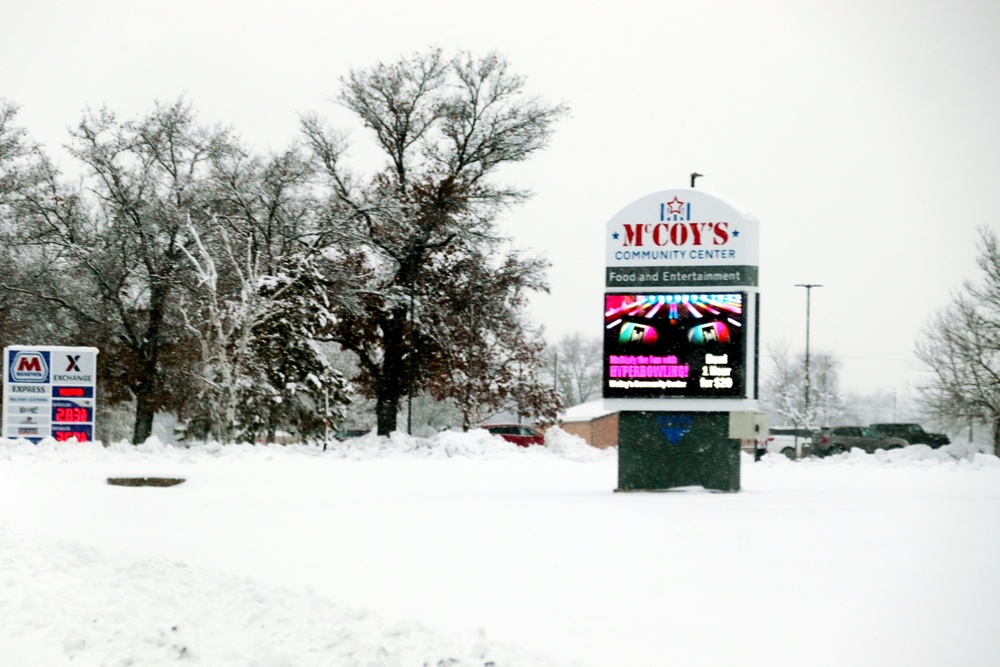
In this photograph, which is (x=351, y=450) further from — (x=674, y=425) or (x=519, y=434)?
(x=674, y=425)

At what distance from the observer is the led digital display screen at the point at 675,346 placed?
18781 mm

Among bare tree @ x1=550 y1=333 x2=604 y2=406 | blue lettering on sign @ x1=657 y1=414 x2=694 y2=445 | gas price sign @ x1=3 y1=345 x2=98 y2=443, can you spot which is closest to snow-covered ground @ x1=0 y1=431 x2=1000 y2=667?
blue lettering on sign @ x1=657 y1=414 x2=694 y2=445

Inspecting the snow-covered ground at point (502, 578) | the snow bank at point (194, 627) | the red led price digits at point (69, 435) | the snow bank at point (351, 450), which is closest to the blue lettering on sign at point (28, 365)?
the red led price digits at point (69, 435)

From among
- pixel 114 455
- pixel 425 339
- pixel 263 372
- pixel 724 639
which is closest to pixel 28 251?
pixel 263 372

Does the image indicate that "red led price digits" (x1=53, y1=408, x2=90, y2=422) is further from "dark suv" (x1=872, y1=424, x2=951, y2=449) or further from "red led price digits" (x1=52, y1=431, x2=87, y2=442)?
"dark suv" (x1=872, y1=424, x2=951, y2=449)

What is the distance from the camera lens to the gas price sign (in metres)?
29.1

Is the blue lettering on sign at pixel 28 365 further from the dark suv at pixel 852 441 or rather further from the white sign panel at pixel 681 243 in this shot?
the dark suv at pixel 852 441

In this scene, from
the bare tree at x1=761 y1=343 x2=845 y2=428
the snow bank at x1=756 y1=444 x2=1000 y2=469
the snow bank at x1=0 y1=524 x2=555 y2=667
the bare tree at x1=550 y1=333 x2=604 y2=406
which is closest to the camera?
the snow bank at x1=0 y1=524 x2=555 y2=667

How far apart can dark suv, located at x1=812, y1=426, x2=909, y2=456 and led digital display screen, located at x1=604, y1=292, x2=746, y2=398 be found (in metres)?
30.8

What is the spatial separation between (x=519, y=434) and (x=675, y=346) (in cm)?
3147

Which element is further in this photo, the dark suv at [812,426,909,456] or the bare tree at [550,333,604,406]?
the bare tree at [550,333,604,406]

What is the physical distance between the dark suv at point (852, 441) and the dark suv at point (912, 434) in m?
0.71

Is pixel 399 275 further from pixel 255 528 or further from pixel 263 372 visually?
pixel 255 528

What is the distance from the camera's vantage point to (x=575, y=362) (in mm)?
114062
